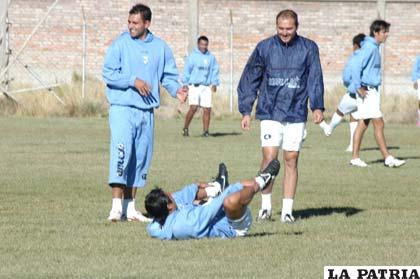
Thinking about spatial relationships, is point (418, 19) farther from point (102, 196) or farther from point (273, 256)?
point (273, 256)

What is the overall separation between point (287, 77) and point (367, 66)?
7502mm

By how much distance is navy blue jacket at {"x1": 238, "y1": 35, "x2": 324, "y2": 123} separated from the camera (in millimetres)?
14555

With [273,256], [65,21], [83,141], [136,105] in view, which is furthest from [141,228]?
[65,21]

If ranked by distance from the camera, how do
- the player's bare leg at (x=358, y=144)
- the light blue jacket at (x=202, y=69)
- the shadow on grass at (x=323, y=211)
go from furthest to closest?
1. the light blue jacket at (x=202, y=69)
2. the player's bare leg at (x=358, y=144)
3. the shadow on grass at (x=323, y=211)

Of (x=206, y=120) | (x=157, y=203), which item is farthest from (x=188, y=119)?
(x=157, y=203)

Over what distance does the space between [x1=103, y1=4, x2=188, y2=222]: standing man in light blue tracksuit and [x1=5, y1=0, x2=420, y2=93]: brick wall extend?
103ft

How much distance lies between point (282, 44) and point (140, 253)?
3640mm

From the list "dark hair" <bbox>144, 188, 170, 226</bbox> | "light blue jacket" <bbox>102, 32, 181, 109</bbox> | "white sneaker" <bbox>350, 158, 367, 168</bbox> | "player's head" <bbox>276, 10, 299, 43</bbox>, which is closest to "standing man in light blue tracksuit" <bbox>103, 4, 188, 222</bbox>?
"light blue jacket" <bbox>102, 32, 181, 109</bbox>

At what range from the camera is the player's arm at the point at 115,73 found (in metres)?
14.3

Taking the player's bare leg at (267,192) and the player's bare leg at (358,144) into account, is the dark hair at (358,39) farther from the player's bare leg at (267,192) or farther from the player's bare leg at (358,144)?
the player's bare leg at (267,192)

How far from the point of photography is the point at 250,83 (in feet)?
48.5

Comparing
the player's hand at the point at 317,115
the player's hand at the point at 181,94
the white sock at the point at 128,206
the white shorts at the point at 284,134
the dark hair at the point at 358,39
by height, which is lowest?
the white sock at the point at 128,206

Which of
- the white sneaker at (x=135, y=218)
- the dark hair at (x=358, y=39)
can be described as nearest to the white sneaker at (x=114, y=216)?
the white sneaker at (x=135, y=218)

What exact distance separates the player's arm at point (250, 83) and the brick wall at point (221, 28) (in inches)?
1219
